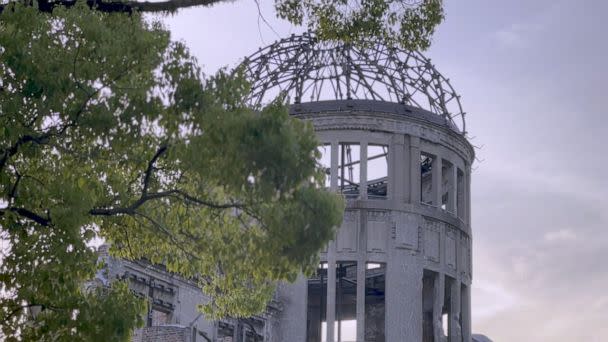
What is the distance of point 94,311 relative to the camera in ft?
48.2

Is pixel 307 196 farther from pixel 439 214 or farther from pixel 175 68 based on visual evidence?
pixel 439 214

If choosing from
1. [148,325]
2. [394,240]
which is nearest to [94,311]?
[148,325]

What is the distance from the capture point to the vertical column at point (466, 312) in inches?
1517

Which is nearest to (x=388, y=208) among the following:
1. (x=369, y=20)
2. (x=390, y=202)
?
(x=390, y=202)

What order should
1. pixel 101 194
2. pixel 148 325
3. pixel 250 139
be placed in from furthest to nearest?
pixel 148 325 → pixel 101 194 → pixel 250 139

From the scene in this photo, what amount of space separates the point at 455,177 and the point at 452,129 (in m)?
1.65

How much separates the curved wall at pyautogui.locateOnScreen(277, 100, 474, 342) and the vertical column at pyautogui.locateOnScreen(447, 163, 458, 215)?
3 cm

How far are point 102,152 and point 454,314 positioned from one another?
78.7ft

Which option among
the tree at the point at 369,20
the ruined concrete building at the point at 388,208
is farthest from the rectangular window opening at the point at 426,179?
the tree at the point at 369,20

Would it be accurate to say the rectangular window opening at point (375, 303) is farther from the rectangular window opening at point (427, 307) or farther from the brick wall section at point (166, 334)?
the brick wall section at point (166, 334)

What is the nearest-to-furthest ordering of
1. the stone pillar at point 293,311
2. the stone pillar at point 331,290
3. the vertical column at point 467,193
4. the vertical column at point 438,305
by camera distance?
the stone pillar at point 331,290 < the stone pillar at point 293,311 < the vertical column at point 438,305 < the vertical column at point 467,193

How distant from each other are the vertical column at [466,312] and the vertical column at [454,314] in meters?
0.67

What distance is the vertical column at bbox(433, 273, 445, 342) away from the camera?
36.5 meters

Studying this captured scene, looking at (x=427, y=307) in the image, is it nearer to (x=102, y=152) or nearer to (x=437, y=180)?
(x=437, y=180)
